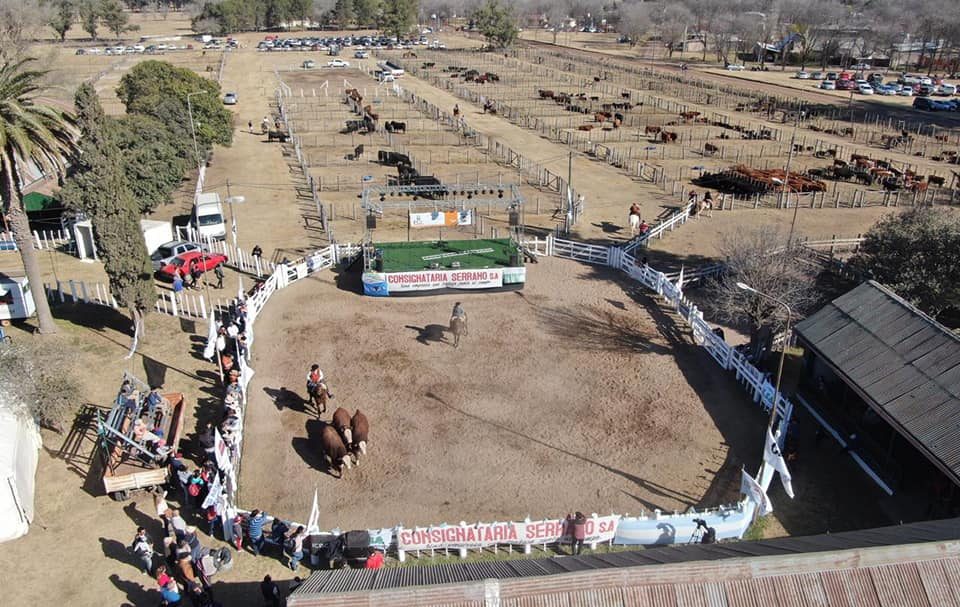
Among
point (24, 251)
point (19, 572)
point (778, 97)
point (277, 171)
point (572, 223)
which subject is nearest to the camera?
point (19, 572)

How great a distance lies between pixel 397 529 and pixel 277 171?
121 ft

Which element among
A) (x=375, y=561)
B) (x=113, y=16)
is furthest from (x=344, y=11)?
(x=375, y=561)

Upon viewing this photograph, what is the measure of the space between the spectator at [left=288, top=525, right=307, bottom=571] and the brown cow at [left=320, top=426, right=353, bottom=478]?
114 inches

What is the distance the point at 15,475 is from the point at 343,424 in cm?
728

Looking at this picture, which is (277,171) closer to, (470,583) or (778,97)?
(470,583)

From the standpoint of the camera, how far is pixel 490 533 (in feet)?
50.8

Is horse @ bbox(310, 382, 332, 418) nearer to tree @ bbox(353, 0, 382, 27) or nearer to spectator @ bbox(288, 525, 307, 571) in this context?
spectator @ bbox(288, 525, 307, 571)

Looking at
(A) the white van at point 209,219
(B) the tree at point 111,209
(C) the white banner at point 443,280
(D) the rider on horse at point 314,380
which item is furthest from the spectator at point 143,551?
(A) the white van at point 209,219

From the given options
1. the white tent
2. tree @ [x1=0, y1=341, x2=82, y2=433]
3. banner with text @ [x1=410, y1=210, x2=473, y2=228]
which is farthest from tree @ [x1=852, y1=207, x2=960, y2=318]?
the white tent

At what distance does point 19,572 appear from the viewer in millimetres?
14922

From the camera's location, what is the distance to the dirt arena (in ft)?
57.6

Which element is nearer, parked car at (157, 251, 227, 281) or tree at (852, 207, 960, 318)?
tree at (852, 207, 960, 318)

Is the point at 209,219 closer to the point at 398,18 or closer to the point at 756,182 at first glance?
the point at 756,182

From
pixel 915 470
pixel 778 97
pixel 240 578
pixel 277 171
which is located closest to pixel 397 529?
pixel 240 578
